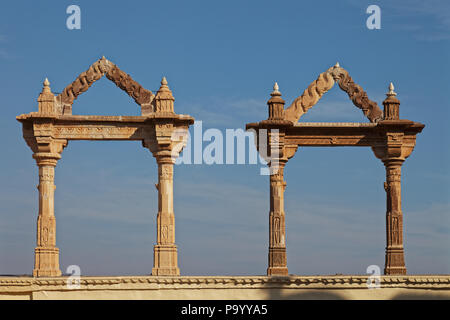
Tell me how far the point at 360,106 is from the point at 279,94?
2192 millimetres

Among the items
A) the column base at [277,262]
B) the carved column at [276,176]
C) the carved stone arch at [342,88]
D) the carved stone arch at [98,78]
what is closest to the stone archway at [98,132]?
the carved stone arch at [98,78]

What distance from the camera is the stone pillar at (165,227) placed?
77.5 feet

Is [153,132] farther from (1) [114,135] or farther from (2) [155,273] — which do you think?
(2) [155,273]

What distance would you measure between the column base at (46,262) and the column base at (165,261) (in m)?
2.55

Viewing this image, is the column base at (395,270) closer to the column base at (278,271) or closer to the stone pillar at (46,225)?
the column base at (278,271)

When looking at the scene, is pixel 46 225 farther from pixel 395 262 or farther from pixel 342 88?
pixel 395 262

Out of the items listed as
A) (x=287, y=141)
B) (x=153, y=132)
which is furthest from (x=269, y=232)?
(x=153, y=132)

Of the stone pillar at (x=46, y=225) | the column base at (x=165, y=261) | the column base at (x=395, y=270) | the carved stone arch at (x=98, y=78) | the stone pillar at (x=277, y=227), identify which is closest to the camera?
the column base at (x=165, y=261)

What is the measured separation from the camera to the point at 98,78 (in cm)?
2456

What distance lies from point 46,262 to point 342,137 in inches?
325

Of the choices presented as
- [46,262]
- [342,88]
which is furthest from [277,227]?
[46,262]

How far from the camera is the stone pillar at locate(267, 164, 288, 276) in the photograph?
23688 mm

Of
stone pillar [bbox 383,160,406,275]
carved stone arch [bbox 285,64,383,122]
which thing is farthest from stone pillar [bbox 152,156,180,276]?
stone pillar [bbox 383,160,406,275]
